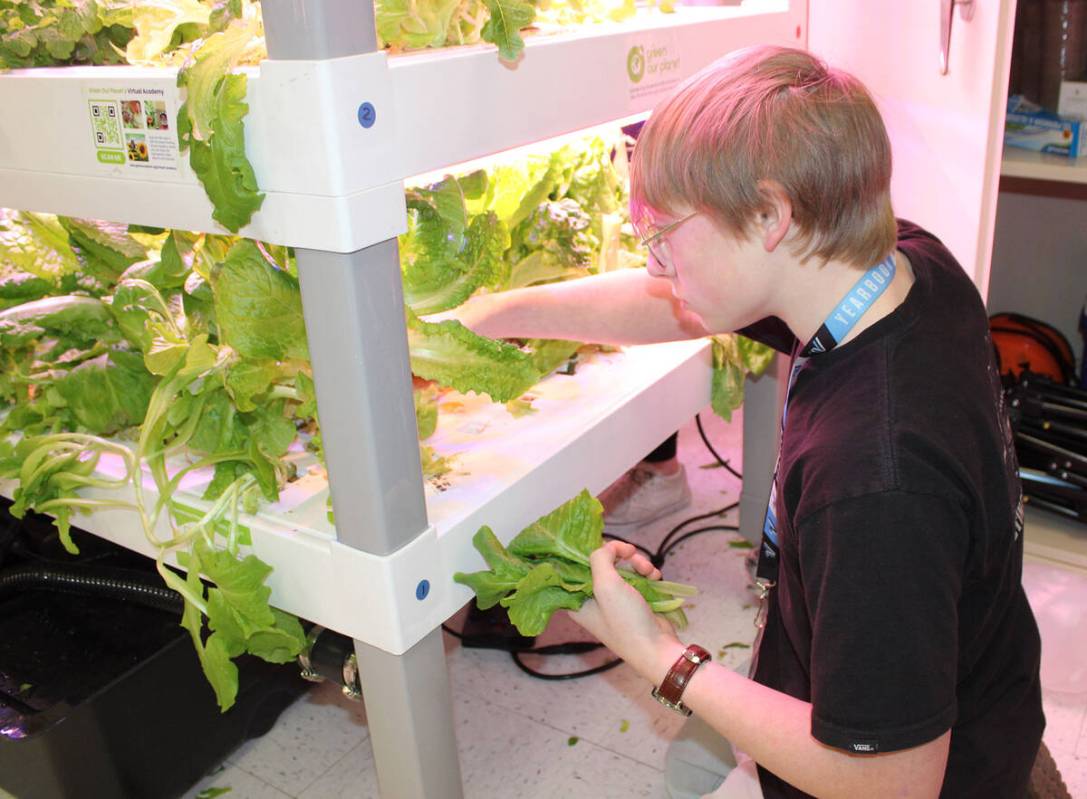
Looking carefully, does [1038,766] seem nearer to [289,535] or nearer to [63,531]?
[289,535]

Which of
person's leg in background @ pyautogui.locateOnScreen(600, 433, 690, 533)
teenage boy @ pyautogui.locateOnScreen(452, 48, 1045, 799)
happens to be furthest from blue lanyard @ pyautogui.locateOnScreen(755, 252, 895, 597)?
person's leg in background @ pyautogui.locateOnScreen(600, 433, 690, 533)

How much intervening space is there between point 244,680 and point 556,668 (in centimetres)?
44

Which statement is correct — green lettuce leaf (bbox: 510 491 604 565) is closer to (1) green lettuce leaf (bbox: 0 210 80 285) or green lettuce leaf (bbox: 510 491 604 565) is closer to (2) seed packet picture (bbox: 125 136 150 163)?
(2) seed packet picture (bbox: 125 136 150 163)

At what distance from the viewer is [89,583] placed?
1.22 meters

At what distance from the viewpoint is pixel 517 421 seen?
111cm

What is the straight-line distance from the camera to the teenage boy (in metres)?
0.69

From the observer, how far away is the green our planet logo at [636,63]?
1.03 metres

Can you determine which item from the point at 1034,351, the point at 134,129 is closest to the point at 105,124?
the point at 134,129

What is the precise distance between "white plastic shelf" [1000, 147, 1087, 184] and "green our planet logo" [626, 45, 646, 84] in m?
0.90

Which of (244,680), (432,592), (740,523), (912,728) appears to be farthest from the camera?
(740,523)

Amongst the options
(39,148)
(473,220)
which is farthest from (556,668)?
(39,148)

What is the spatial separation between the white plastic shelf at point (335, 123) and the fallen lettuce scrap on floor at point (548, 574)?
1.04 ft

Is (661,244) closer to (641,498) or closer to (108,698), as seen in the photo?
(108,698)

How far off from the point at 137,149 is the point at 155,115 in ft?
0.15
